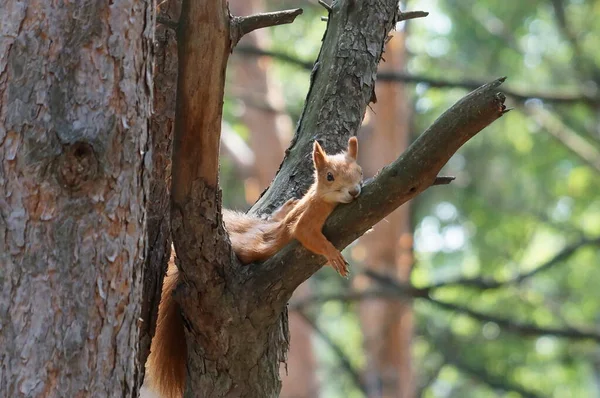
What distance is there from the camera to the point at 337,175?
284 centimetres

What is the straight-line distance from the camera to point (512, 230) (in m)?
11.2

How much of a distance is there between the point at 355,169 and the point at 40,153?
1.40 meters

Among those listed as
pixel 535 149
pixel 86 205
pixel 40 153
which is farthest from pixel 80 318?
pixel 535 149

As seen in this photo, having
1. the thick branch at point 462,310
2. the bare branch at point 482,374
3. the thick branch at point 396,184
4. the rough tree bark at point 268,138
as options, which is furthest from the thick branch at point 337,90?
the bare branch at point 482,374

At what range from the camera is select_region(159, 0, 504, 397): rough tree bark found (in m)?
2.24

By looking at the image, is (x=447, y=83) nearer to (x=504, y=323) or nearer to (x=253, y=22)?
(x=504, y=323)

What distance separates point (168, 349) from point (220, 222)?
0.60 meters

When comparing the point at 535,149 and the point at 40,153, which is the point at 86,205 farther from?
the point at 535,149

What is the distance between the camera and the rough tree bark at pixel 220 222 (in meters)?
2.24

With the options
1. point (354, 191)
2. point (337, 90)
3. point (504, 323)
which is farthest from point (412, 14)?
point (504, 323)

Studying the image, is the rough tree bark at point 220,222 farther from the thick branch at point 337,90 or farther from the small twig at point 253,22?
the thick branch at point 337,90

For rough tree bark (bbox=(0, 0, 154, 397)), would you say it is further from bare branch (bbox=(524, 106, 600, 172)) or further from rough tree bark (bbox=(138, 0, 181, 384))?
bare branch (bbox=(524, 106, 600, 172))

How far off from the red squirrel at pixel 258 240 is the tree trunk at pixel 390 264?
480 centimetres

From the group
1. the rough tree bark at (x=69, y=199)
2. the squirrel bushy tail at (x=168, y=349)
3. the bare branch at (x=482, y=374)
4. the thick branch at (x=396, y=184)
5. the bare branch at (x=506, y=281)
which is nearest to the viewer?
the rough tree bark at (x=69, y=199)
